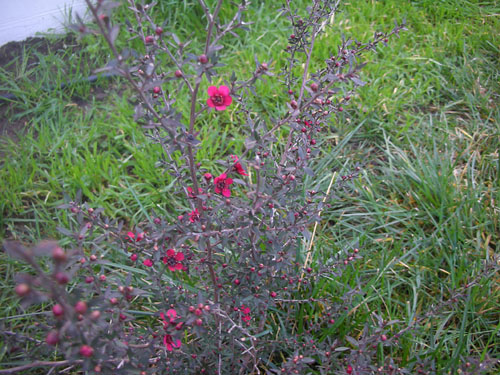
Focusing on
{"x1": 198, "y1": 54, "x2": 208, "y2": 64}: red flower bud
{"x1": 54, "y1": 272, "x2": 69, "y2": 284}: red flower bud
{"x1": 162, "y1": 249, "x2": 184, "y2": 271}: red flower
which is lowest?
{"x1": 162, "y1": 249, "x2": 184, "y2": 271}: red flower

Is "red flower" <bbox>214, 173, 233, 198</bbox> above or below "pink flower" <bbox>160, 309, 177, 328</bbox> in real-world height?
above

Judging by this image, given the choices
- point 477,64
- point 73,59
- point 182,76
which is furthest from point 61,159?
point 477,64

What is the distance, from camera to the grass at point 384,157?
197 centimetres

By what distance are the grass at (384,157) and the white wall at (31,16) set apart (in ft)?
0.82

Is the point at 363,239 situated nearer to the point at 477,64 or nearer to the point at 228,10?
the point at 477,64

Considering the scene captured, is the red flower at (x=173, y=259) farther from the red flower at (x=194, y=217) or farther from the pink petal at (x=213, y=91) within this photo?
the pink petal at (x=213, y=91)

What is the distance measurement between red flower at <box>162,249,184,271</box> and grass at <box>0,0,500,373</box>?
84 centimetres

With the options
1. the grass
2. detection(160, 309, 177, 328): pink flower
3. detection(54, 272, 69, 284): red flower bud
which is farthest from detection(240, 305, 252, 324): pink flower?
→ detection(54, 272, 69, 284): red flower bud

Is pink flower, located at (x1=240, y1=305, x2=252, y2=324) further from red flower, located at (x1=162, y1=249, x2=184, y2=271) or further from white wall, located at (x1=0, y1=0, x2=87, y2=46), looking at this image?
white wall, located at (x1=0, y1=0, x2=87, y2=46)

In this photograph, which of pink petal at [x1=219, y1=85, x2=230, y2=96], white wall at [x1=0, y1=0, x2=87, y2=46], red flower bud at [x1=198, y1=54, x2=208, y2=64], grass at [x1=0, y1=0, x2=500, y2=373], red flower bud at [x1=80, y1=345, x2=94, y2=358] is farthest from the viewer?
white wall at [x1=0, y1=0, x2=87, y2=46]

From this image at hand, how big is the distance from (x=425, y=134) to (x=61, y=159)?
7.57ft

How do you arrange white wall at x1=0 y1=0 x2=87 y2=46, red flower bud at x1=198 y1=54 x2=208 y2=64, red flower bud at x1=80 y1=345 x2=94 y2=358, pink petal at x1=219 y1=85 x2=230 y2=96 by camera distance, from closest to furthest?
1. red flower bud at x1=80 y1=345 x2=94 y2=358
2. red flower bud at x1=198 y1=54 x2=208 y2=64
3. pink petal at x1=219 y1=85 x2=230 y2=96
4. white wall at x1=0 y1=0 x2=87 y2=46

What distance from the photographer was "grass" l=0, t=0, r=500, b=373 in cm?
197

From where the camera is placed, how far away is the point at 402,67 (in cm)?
306
